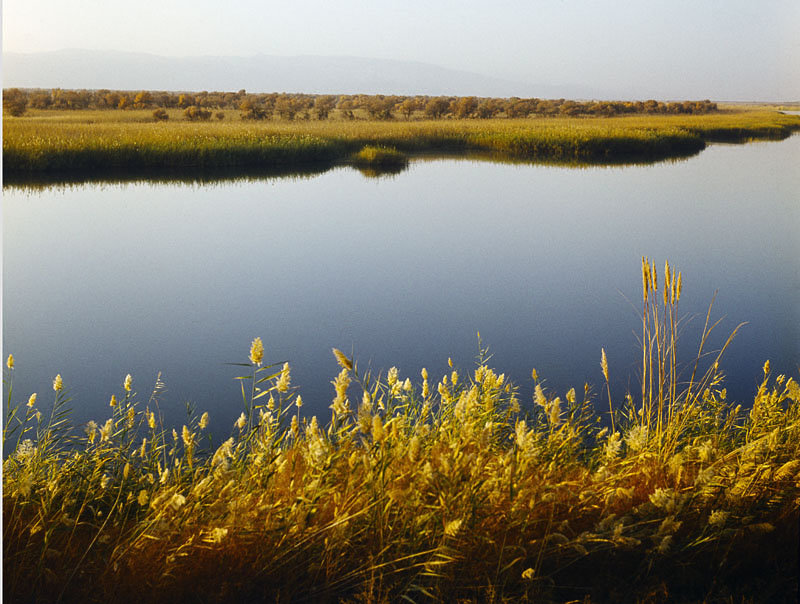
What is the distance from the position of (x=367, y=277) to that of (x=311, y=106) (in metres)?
39.1

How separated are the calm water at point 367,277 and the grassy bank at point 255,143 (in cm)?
120

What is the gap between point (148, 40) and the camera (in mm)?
4512

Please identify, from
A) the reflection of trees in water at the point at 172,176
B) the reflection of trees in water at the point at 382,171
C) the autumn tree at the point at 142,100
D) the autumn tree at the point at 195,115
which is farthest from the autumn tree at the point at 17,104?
the autumn tree at the point at 142,100

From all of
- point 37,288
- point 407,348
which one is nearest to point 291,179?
point 37,288

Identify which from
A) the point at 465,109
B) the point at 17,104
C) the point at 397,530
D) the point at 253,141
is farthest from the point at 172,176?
the point at 465,109

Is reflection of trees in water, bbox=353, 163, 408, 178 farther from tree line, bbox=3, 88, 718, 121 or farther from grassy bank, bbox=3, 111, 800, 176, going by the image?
tree line, bbox=3, 88, 718, 121

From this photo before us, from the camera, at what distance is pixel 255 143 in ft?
53.9

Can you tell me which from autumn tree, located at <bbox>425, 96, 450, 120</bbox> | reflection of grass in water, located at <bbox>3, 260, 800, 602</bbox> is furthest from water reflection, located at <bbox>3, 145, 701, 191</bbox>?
autumn tree, located at <bbox>425, 96, 450, 120</bbox>

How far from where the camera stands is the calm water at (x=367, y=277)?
5.35 metres

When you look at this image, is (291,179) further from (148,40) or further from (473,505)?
(473,505)

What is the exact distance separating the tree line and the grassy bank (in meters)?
0.64

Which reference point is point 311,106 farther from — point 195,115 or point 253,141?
point 253,141

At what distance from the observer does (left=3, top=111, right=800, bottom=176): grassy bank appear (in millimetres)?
13328

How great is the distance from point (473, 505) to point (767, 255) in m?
8.57
